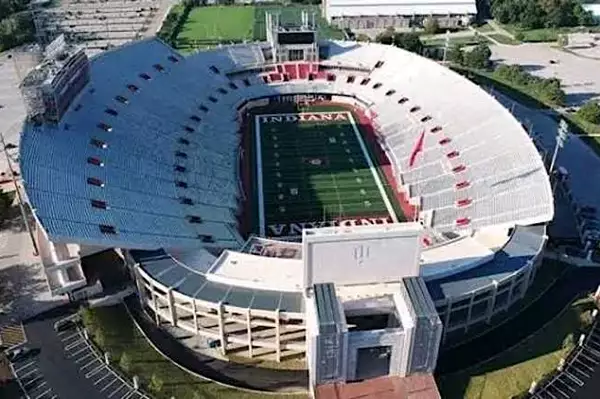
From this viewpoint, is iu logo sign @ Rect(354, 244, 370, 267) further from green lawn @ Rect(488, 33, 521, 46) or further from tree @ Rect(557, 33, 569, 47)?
tree @ Rect(557, 33, 569, 47)

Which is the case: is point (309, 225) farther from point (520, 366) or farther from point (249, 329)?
point (520, 366)

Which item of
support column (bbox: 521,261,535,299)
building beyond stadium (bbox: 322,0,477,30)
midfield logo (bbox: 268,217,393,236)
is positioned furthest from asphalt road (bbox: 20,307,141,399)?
building beyond stadium (bbox: 322,0,477,30)

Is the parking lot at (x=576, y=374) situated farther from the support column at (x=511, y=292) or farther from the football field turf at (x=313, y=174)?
the football field turf at (x=313, y=174)

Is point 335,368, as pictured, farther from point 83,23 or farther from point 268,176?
point 83,23

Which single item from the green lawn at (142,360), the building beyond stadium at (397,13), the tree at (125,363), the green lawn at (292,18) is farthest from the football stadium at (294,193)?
the building beyond stadium at (397,13)

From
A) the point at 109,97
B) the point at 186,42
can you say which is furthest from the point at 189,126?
the point at 186,42

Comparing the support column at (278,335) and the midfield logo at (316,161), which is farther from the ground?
the midfield logo at (316,161)
